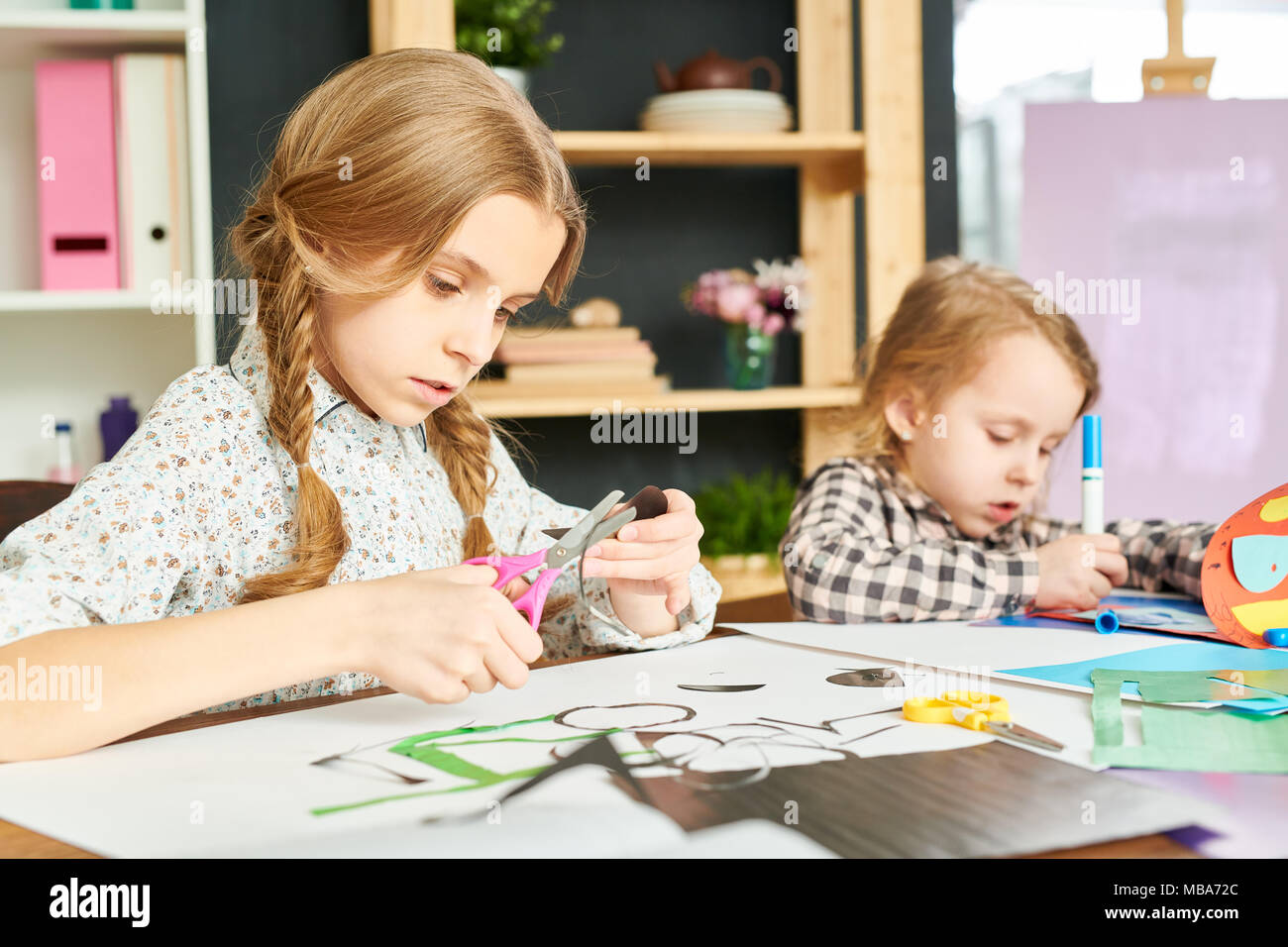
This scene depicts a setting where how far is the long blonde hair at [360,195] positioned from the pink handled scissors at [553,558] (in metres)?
0.22

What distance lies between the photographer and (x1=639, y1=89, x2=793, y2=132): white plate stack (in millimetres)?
2037

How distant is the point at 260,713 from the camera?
0.72 meters

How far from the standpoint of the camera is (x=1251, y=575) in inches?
36.7

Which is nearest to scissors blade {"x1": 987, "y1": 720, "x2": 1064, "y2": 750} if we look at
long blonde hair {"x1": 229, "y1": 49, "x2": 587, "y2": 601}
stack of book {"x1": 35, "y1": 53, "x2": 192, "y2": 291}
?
long blonde hair {"x1": 229, "y1": 49, "x2": 587, "y2": 601}

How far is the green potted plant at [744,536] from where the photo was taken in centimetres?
203

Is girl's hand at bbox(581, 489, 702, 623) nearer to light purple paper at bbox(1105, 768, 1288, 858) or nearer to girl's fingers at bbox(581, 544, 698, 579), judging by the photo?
girl's fingers at bbox(581, 544, 698, 579)

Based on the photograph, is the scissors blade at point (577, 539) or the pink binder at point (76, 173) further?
the pink binder at point (76, 173)

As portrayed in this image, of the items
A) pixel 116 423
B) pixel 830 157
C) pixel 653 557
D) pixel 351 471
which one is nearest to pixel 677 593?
pixel 653 557

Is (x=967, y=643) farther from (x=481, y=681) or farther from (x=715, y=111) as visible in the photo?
(x=715, y=111)

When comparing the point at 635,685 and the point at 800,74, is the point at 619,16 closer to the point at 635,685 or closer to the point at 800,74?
the point at 800,74

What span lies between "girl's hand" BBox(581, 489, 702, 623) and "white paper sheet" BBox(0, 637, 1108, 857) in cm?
8

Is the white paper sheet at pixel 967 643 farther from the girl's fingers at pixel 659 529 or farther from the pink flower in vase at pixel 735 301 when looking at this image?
the pink flower in vase at pixel 735 301

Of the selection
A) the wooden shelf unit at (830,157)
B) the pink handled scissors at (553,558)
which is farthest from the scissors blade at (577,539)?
the wooden shelf unit at (830,157)
